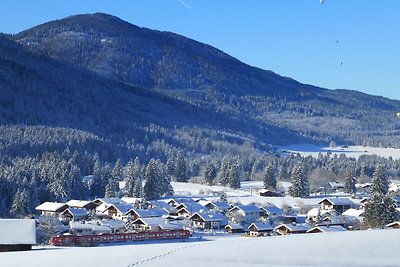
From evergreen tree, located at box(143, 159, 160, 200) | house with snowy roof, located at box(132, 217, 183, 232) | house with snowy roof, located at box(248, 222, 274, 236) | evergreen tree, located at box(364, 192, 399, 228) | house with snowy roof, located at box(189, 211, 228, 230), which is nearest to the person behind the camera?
evergreen tree, located at box(364, 192, 399, 228)

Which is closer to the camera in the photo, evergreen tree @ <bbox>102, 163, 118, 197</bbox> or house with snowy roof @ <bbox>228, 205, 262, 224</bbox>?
house with snowy roof @ <bbox>228, 205, 262, 224</bbox>

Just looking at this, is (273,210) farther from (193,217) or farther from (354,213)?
(193,217)

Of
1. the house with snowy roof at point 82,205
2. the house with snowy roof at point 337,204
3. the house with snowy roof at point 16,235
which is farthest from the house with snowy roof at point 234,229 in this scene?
the house with snowy roof at point 16,235

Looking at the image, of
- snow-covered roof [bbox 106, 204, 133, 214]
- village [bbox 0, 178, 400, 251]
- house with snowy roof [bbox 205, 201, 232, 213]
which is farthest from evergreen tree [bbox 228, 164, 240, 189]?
snow-covered roof [bbox 106, 204, 133, 214]

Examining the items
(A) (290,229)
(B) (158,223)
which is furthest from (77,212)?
(A) (290,229)

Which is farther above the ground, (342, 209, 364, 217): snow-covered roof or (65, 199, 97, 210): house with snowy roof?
(342, 209, 364, 217): snow-covered roof

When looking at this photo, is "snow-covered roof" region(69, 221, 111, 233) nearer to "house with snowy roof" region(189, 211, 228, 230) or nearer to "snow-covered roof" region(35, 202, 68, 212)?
"house with snowy roof" region(189, 211, 228, 230)

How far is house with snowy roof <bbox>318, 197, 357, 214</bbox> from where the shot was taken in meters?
50.2

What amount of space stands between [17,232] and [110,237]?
10.1 meters

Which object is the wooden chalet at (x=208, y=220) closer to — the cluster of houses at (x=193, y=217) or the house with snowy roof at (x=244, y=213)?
the cluster of houses at (x=193, y=217)

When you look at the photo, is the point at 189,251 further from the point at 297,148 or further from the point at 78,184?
the point at 297,148

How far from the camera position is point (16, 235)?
22281 millimetres

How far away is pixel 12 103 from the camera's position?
120m

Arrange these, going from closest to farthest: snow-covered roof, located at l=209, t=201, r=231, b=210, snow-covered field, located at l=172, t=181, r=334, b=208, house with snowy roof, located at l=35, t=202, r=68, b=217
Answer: house with snowy roof, located at l=35, t=202, r=68, b=217, snow-covered roof, located at l=209, t=201, r=231, b=210, snow-covered field, located at l=172, t=181, r=334, b=208
